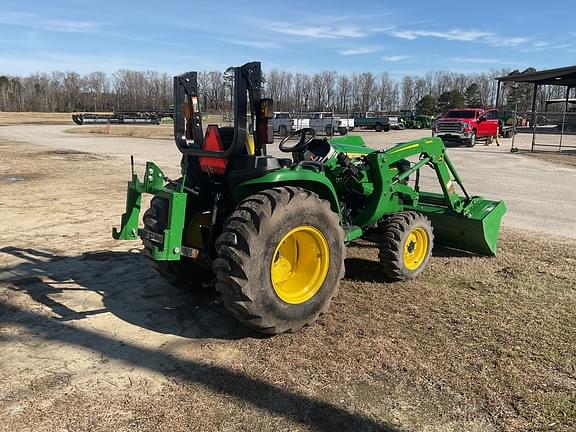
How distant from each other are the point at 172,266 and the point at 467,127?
89.8ft

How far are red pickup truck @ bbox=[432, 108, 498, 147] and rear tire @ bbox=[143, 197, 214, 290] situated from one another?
88.4 ft

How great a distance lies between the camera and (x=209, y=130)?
449 centimetres

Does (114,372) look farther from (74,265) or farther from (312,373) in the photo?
(74,265)

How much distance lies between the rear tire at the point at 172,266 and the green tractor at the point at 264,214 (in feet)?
0.04

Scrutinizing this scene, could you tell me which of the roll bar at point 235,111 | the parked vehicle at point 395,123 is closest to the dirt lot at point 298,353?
the roll bar at point 235,111

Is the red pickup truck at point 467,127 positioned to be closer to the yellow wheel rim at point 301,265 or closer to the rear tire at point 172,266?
the rear tire at point 172,266

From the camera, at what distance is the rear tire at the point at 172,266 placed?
4617 millimetres

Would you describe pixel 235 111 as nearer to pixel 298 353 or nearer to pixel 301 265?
pixel 301 265

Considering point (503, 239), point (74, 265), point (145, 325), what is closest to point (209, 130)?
point (145, 325)

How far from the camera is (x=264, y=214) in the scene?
3.84m

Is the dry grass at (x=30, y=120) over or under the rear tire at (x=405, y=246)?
over

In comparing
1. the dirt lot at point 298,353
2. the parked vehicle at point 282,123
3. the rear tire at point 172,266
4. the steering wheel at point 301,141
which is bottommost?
the dirt lot at point 298,353

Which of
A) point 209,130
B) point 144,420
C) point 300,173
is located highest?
point 209,130

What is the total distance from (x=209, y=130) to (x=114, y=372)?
215 centimetres
